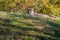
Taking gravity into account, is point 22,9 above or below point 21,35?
below

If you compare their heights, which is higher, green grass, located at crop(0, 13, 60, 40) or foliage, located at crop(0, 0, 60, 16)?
green grass, located at crop(0, 13, 60, 40)

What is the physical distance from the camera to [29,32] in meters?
7.45

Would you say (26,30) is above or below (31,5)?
above

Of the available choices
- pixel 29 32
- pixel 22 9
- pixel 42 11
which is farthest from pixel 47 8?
pixel 29 32

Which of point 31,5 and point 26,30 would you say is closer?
point 26,30

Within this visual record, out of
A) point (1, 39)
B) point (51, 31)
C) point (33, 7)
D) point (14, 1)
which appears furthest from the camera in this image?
point (33, 7)

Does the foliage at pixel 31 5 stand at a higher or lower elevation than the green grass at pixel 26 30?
lower

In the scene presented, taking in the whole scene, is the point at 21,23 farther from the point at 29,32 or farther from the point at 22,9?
the point at 22,9

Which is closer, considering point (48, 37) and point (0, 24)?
point (48, 37)

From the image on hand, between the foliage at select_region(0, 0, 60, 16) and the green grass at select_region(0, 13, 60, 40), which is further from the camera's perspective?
the foliage at select_region(0, 0, 60, 16)

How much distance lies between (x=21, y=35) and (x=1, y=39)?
70cm

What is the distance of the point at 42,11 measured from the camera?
1678cm

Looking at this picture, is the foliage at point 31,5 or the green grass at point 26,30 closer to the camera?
the green grass at point 26,30

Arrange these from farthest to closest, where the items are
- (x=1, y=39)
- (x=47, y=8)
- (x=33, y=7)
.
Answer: (x=47, y=8), (x=33, y=7), (x=1, y=39)
